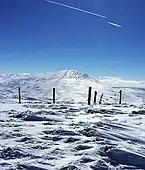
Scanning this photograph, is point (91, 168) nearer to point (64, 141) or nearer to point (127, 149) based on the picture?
point (127, 149)

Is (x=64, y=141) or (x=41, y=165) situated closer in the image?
(x=41, y=165)

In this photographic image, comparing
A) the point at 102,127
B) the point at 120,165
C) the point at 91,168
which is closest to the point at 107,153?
the point at 120,165

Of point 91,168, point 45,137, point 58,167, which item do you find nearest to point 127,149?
point 91,168

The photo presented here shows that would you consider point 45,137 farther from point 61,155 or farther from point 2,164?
point 2,164

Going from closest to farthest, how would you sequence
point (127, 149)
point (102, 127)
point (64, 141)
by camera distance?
point (127, 149) → point (64, 141) → point (102, 127)

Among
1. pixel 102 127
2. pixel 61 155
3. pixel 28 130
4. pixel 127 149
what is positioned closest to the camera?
pixel 61 155

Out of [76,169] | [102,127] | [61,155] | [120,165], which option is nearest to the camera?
[76,169]

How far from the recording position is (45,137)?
22.3 ft

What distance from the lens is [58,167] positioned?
459 centimetres

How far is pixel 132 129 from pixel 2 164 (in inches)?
210

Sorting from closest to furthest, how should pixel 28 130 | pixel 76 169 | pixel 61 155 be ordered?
1. pixel 76 169
2. pixel 61 155
3. pixel 28 130

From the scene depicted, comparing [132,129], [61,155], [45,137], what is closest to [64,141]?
[45,137]

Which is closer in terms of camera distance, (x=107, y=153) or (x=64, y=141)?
(x=107, y=153)

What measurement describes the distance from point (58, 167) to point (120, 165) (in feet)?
4.37
